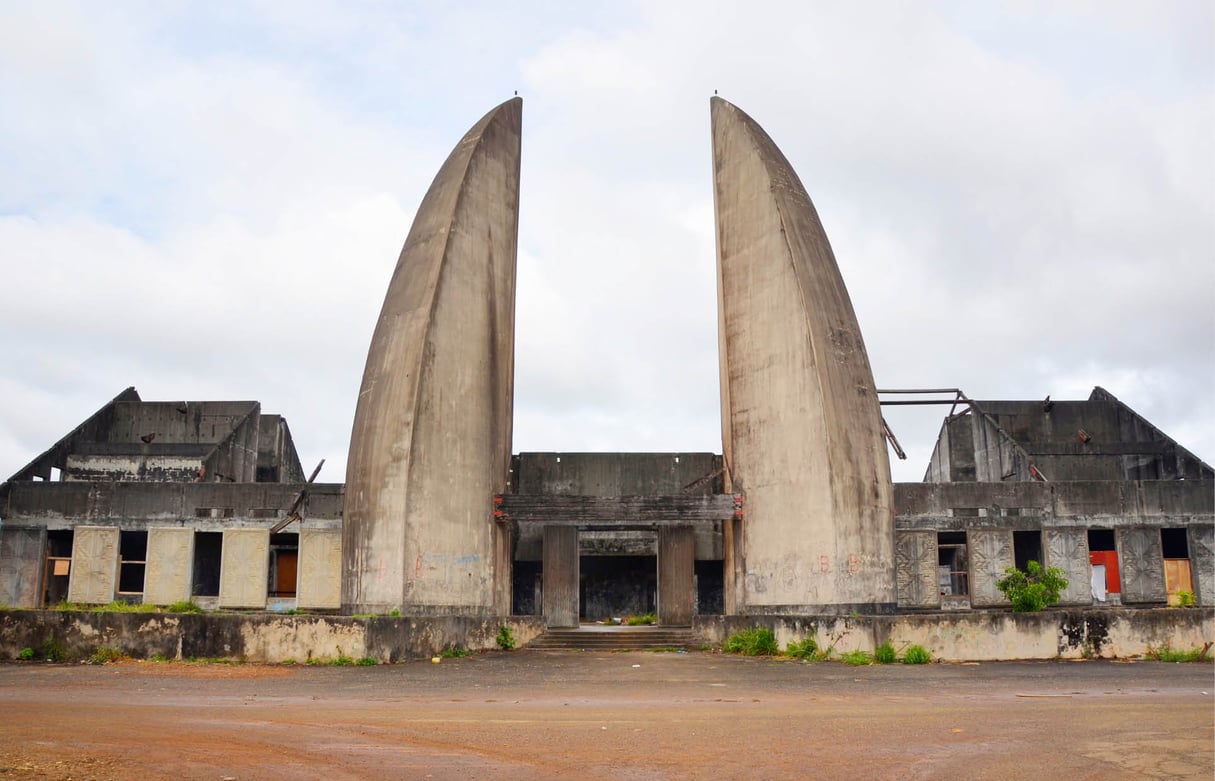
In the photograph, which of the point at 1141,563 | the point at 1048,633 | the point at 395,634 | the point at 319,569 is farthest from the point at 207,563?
the point at 1141,563

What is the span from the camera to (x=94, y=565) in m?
23.0

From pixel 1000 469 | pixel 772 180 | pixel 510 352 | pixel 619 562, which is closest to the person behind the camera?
pixel 772 180

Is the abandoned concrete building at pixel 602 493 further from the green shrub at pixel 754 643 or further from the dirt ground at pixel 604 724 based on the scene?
the dirt ground at pixel 604 724

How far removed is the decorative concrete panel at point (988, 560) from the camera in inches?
896

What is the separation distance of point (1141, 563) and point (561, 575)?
41.7ft

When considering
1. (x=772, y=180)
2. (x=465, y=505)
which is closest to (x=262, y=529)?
(x=465, y=505)

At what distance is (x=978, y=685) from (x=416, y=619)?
7.73 m

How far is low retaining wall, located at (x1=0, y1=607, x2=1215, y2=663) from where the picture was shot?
13.2 meters

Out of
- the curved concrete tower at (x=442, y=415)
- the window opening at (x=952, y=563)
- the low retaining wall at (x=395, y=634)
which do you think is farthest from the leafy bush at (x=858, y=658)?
the window opening at (x=952, y=563)

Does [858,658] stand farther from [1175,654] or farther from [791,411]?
[791,411]

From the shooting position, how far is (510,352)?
22.3 meters

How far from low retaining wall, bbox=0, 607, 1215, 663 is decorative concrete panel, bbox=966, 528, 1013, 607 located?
29.2 ft

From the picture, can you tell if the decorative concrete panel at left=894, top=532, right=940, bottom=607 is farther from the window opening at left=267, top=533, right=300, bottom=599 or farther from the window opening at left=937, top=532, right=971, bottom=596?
the window opening at left=267, top=533, right=300, bottom=599

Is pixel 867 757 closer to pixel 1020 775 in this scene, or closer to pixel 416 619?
pixel 1020 775
